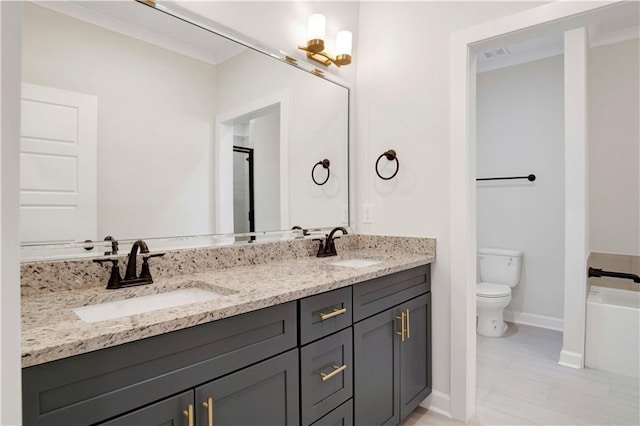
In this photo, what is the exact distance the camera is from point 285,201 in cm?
202

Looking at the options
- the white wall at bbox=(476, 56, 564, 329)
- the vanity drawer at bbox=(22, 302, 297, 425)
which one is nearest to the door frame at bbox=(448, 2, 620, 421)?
the vanity drawer at bbox=(22, 302, 297, 425)

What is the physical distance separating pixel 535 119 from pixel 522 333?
78.1 inches

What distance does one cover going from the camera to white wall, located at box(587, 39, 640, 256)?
288 cm

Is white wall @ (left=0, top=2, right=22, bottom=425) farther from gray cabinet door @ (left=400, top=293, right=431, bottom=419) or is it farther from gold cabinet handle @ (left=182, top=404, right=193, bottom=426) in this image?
gray cabinet door @ (left=400, top=293, right=431, bottom=419)

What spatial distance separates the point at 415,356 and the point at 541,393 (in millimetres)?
992

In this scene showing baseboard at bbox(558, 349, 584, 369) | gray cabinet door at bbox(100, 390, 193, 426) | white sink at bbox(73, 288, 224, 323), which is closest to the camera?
Answer: gray cabinet door at bbox(100, 390, 193, 426)

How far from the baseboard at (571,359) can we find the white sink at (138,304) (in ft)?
8.65

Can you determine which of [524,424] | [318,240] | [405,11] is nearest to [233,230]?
[318,240]

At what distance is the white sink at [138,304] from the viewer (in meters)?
1.08

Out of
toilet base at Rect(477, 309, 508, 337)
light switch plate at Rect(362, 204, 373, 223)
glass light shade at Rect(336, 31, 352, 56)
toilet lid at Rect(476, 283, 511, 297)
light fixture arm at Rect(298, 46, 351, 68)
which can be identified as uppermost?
glass light shade at Rect(336, 31, 352, 56)

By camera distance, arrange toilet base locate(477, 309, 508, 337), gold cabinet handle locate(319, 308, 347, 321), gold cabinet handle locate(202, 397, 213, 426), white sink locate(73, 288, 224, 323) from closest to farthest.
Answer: gold cabinet handle locate(202, 397, 213, 426), white sink locate(73, 288, 224, 323), gold cabinet handle locate(319, 308, 347, 321), toilet base locate(477, 309, 508, 337)

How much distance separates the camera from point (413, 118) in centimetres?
209

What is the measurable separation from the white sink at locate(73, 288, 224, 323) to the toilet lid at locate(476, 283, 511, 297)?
2498 millimetres

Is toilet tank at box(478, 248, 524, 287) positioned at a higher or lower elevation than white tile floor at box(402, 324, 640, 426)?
higher
